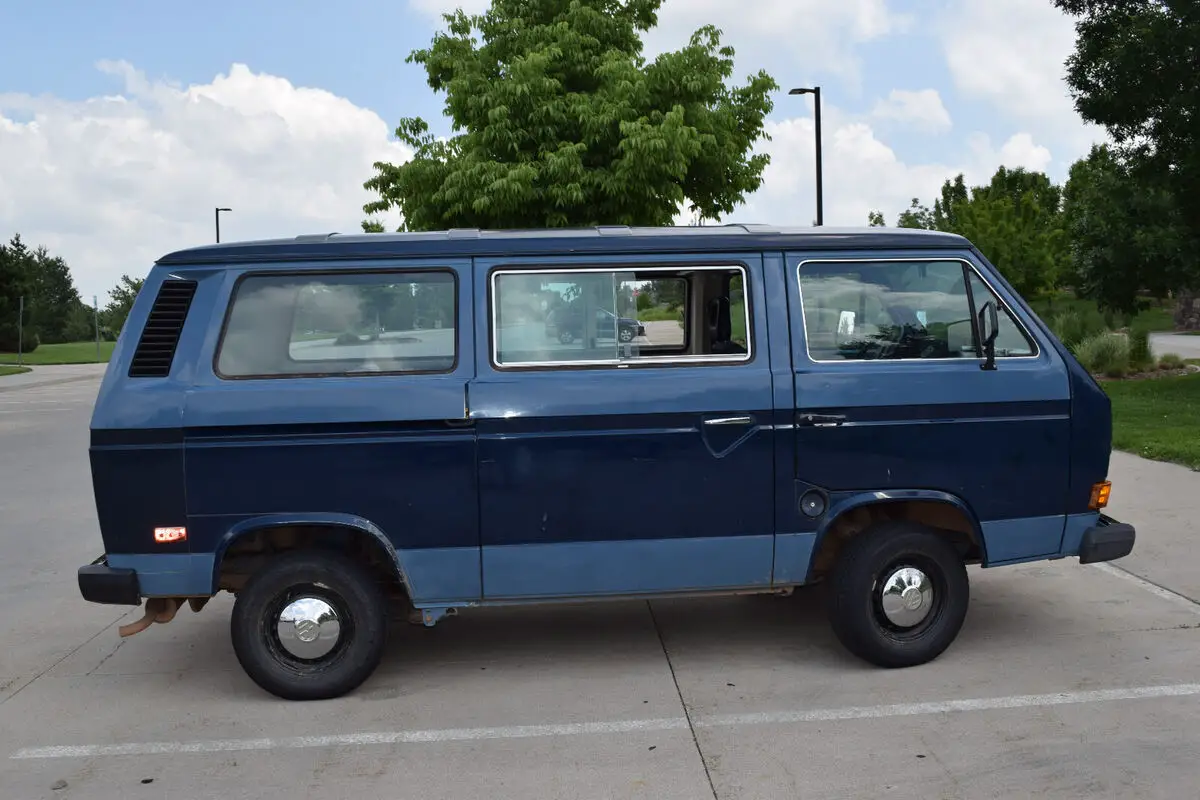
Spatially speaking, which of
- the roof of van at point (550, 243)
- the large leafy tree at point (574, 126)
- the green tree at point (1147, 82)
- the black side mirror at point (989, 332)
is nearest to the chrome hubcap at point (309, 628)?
the roof of van at point (550, 243)

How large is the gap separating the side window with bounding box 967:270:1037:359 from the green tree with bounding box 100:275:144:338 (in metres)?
74.3

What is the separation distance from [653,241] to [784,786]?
8.07 feet

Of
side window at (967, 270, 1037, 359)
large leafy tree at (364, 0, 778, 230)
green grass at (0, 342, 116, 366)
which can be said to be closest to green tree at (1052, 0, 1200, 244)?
large leafy tree at (364, 0, 778, 230)

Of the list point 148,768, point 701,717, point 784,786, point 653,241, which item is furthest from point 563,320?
point 148,768

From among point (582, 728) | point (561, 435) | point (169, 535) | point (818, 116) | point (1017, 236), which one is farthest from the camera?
point (1017, 236)

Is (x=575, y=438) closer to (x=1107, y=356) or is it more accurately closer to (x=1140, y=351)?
(x=1107, y=356)

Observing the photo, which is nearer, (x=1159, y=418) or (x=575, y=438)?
(x=575, y=438)

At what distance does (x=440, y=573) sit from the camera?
5.12 m

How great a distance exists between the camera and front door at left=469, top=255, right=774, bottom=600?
5.10 meters

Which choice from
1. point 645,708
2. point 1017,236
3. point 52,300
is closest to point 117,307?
point 52,300

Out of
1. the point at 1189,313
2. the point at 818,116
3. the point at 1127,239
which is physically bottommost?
the point at 1189,313

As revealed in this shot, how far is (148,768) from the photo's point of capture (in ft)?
14.7

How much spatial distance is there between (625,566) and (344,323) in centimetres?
171

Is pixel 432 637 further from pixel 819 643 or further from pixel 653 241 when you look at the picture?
pixel 653 241
